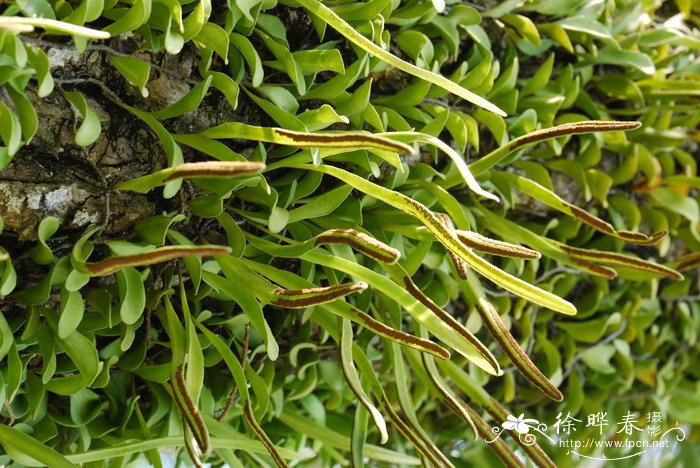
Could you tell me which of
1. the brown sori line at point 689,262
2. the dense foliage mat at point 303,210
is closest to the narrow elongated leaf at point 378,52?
the dense foliage mat at point 303,210

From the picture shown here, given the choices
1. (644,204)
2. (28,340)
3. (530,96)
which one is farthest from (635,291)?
(28,340)

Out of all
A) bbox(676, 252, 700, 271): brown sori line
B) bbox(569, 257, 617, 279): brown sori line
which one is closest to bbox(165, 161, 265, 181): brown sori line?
bbox(569, 257, 617, 279): brown sori line

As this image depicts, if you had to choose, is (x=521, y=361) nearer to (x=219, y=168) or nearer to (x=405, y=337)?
(x=405, y=337)

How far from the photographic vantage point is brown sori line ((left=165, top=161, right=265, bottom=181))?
1.28 ft

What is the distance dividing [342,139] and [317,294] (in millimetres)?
95

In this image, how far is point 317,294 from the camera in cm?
46

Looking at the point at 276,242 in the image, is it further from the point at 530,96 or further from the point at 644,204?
the point at 644,204

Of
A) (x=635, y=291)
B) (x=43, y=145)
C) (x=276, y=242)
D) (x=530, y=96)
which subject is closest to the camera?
(x=43, y=145)

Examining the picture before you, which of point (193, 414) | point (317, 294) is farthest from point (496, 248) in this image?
point (193, 414)

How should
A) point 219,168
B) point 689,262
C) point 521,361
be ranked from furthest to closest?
1. point 689,262
2. point 521,361
3. point 219,168

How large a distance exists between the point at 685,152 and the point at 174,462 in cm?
63

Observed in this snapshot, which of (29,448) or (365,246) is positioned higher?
(365,246)

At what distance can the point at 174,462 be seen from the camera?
2.10ft

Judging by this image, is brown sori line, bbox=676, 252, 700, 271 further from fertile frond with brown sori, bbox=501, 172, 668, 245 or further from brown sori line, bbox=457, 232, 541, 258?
brown sori line, bbox=457, 232, 541, 258
